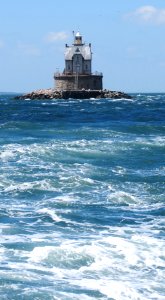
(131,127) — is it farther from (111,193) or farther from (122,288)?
(122,288)

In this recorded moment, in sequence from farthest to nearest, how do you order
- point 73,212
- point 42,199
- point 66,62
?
point 66,62
point 42,199
point 73,212

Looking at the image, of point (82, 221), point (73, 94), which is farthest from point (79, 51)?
point (82, 221)

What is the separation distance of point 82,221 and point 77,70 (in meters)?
101

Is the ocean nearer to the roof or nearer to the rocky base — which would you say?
the rocky base

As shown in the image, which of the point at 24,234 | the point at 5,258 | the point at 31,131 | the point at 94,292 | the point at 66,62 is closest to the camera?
the point at 94,292

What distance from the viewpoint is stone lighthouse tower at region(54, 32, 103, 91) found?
387 feet

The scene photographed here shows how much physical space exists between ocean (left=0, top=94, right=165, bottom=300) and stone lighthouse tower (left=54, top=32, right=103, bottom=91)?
80.1 m

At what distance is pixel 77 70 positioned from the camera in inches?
4707

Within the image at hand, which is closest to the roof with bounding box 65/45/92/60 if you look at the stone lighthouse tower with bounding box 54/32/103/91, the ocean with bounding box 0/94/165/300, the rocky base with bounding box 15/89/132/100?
the stone lighthouse tower with bounding box 54/32/103/91

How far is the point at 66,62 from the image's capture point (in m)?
120

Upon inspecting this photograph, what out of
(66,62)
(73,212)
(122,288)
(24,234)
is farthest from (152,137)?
(66,62)

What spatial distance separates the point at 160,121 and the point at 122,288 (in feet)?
159

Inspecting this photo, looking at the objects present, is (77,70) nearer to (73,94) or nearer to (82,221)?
(73,94)

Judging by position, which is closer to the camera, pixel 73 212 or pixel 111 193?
pixel 73 212
